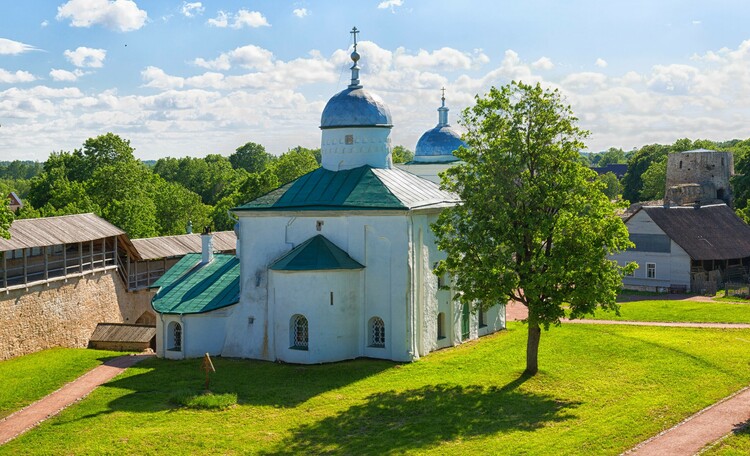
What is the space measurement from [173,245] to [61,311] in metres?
10.0

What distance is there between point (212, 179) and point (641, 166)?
51795 mm

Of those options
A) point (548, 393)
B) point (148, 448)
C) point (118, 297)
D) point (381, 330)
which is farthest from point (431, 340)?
point (118, 297)

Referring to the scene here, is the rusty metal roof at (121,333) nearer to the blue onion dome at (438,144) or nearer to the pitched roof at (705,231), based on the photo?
the blue onion dome at (438,144)

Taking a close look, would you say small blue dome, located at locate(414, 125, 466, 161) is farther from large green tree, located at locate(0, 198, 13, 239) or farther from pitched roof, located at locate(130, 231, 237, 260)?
large green tree, located at locate(0, 198, 13, 239)

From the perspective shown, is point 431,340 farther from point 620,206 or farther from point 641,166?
point 641,166

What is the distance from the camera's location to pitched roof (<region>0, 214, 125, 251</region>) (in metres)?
30.8

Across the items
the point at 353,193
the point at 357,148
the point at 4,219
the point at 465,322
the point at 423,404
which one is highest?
the point at 357,148

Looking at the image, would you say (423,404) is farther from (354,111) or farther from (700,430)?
(354,111)

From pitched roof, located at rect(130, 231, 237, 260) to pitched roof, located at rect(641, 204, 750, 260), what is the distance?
24.9m

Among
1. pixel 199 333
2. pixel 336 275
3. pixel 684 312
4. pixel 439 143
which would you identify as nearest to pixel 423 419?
pixel 336 275

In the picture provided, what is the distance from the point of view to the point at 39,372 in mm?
27344

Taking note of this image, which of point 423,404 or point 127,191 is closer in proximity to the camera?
point 423,404

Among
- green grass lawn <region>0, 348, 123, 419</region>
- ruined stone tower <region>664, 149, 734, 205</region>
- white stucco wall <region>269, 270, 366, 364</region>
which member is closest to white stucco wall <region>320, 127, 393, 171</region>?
white stucco wall <region>269, 270, 366, 364</region>

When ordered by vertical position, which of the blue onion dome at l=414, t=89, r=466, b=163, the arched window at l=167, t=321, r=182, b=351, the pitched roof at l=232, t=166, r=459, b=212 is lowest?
the arched window at l=167, t=321, r=182, b=351
